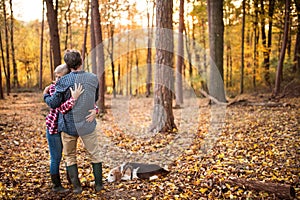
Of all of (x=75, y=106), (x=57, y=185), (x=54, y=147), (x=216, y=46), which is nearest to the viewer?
(x=75, y=106)

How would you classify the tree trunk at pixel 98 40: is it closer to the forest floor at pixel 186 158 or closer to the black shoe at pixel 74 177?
the forest floor at pixel 186 158

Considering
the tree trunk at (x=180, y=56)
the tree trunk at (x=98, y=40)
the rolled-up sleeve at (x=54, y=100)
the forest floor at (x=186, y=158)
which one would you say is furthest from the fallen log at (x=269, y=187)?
the tree trunk at (x=180, y=56)

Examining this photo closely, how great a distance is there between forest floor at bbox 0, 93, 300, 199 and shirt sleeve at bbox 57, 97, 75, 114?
54.3 inches

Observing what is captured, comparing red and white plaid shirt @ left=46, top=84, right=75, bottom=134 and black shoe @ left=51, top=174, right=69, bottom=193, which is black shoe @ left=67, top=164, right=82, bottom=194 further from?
red and white plaid shirt @ left=46, top=84, right=75, bottom=134

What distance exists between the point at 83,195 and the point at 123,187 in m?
0.72

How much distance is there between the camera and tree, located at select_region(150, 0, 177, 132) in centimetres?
764

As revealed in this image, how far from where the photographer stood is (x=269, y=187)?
3889mm

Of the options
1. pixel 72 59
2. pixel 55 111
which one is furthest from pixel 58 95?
pixel 72 59

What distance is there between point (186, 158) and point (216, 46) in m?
8.77

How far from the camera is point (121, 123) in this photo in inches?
446

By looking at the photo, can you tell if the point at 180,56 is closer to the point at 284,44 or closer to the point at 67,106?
the point at 284,44

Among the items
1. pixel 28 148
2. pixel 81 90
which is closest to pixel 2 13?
pixel 28 148

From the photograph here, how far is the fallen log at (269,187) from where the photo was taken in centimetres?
372

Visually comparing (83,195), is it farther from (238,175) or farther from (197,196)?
(238,175)
